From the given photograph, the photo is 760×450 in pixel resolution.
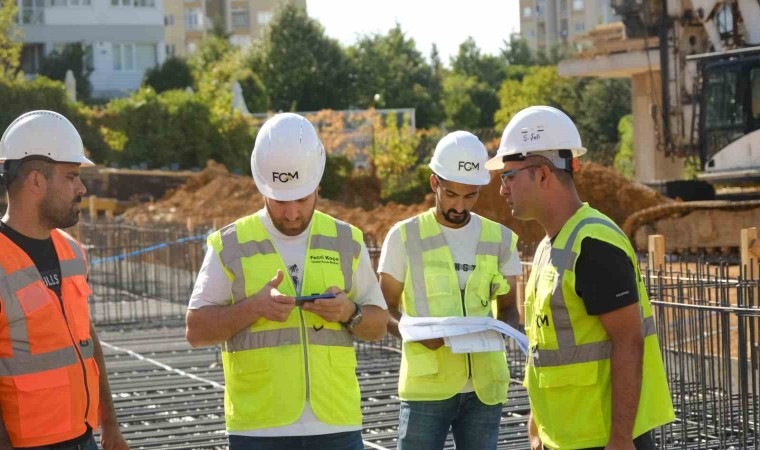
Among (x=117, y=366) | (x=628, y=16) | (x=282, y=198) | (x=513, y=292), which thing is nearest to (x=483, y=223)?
(x=513, y=292)

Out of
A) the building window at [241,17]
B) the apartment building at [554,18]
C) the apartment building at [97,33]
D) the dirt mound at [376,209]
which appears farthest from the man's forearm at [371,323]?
the apartment building at [554,18]

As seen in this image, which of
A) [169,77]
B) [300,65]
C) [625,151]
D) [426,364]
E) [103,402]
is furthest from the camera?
[169,77]

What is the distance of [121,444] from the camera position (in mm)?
4578

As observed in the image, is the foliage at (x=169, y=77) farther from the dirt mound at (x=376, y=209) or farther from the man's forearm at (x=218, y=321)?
the man's forearm at (x=218, y=321)

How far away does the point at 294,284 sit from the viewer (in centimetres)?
421

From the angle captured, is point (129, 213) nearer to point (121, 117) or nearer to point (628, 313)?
point (121, 117)

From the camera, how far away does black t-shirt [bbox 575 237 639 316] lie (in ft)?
12.6

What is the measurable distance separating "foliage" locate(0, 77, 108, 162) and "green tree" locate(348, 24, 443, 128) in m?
27.0

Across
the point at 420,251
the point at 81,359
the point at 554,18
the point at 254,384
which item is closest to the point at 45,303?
the point at 81,359

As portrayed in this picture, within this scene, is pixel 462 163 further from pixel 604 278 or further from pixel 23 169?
pixel 23 169

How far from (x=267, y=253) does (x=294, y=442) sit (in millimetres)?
634

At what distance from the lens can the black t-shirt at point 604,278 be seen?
3844 millimetres

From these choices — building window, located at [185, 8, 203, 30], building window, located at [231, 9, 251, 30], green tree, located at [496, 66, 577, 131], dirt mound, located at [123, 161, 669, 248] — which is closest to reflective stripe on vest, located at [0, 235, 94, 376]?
dirt mound, located at [123, 161, 669, 248]

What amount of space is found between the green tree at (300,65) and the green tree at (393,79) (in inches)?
45.4
